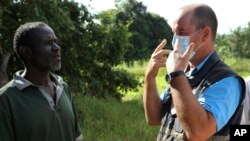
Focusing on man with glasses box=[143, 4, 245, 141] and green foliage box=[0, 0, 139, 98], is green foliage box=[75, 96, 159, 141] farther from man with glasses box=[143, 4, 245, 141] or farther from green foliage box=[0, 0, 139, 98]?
man with glasses box=[143, 4, 245, 141]

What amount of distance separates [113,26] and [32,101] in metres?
7.60

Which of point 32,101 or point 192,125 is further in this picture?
point 32,101

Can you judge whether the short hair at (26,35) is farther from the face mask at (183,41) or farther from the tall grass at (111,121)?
the tall grass at (111,121)

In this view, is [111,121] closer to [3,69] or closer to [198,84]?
[3,69]

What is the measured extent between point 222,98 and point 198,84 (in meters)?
0.16

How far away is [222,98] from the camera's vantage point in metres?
2.08

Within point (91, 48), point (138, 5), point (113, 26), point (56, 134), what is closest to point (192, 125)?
point (56, 134)

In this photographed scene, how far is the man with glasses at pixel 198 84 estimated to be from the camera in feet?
6.65

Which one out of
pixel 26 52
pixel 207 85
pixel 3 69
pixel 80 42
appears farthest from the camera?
pixel 80 42

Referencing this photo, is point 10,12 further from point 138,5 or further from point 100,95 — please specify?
point 138,5

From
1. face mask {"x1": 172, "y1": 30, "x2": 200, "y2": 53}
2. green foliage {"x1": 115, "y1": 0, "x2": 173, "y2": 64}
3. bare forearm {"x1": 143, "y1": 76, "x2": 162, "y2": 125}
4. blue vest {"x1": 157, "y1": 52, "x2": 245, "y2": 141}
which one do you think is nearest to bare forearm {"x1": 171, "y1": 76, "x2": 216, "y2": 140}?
blue vest {"x1": 157, "y1": 52, "x2": 245, "y2": 141}

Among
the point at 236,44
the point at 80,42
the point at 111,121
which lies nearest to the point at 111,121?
the point at 111,121

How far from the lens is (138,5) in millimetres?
29172

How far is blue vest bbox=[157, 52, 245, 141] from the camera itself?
214 cm
